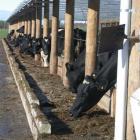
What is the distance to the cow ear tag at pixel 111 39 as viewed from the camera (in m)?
4.99

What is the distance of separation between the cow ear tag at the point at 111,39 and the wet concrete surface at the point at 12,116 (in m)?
4.25

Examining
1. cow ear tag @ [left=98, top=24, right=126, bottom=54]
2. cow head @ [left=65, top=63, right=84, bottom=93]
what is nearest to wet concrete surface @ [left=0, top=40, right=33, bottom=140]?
cow head @ [left=65, top=63, right=84, bottom=93]

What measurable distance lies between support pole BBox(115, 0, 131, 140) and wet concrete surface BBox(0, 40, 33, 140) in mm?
3864

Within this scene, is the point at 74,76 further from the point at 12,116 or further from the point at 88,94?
the point at 88,94

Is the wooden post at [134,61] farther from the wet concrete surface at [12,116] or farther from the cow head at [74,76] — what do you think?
the cow head at [74,76]

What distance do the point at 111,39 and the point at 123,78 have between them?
1.40 ft

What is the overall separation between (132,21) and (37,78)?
42.2 feet

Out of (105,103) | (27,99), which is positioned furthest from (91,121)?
(27,99)

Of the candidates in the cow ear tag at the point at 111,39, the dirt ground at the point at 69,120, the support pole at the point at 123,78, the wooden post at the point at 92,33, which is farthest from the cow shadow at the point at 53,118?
the cow ear tag at the point at 111,39

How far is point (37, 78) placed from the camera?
18016 mm

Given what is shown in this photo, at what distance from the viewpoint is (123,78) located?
5207 mm

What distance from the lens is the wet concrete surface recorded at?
9.34 meters

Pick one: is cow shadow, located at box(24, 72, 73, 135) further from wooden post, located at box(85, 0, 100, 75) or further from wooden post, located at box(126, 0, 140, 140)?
wooden post, located at box(126, 0, 140, 140)

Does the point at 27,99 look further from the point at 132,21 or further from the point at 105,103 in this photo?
the point at 132,21
